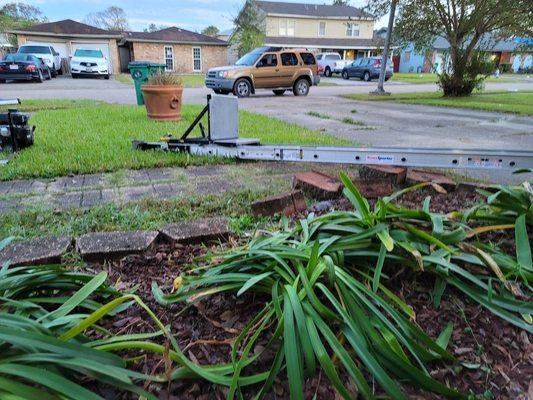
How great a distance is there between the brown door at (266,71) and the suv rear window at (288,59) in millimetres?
286

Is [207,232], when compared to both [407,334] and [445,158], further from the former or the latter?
[445,158]

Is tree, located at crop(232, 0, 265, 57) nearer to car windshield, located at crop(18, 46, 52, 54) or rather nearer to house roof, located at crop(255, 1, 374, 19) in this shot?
house roof, located at crop(255, 1, 374, 19)

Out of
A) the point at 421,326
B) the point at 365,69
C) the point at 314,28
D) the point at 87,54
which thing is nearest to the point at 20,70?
the point at 87,54

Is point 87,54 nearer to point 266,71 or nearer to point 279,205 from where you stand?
point 266,71

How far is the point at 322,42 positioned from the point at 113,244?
45084 mm

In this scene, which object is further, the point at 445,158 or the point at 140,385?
the point at 445,158

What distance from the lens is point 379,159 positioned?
3.25 m

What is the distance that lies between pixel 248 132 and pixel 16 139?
2842mm

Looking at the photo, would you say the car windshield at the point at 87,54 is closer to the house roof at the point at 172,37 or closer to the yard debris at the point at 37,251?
the house roof at the point at 172,37

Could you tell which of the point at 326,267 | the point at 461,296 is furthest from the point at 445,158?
the point at 326,267

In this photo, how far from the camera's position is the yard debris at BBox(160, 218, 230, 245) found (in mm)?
2179

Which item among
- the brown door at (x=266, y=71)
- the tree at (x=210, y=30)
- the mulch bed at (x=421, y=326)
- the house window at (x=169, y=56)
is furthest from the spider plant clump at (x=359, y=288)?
the tree at (x=210, y=30)

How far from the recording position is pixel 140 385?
121 centimetres

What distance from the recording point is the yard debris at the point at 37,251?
186 cm
